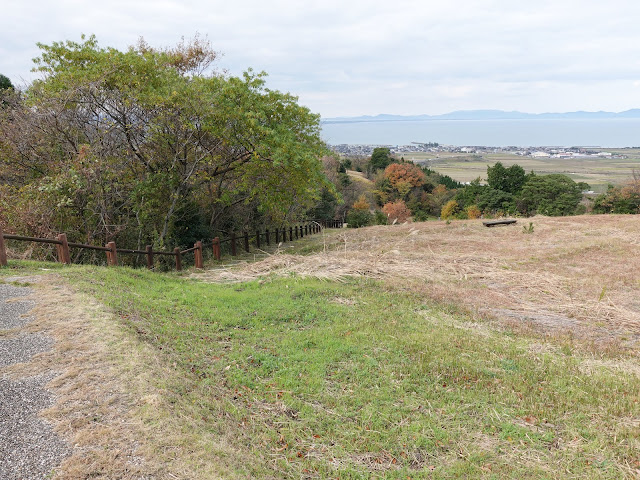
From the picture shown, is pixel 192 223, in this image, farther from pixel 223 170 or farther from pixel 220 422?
pixel 220 422

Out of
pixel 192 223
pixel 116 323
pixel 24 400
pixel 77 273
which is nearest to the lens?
pixel 24 400

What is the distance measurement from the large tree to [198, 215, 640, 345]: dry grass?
3.99 metres

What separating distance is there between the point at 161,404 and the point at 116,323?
2.53 meters

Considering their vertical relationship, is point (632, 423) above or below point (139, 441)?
below

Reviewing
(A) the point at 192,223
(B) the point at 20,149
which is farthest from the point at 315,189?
(B) the point at 20,149

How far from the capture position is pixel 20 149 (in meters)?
13.2

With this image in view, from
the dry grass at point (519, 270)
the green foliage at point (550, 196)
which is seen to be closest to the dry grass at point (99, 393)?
the dry grass at point (519, 270)

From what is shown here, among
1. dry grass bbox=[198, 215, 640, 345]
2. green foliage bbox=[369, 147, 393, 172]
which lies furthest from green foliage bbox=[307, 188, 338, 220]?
green foliage bbox=[369, 147, 393, 172]

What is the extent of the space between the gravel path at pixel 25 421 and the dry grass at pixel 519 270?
18.7ft

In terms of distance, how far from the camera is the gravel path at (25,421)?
10.9ft

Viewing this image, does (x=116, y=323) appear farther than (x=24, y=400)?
Yes

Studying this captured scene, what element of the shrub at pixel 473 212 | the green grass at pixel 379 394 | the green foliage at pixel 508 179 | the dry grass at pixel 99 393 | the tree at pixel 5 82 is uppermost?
the tree at pixel 5 82

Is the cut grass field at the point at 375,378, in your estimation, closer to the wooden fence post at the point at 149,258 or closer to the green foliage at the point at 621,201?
the wooden fence post at the point at 149,258

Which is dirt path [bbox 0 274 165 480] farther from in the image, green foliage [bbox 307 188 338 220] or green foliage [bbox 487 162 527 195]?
green foliage [bbox 487 162 527 195]
